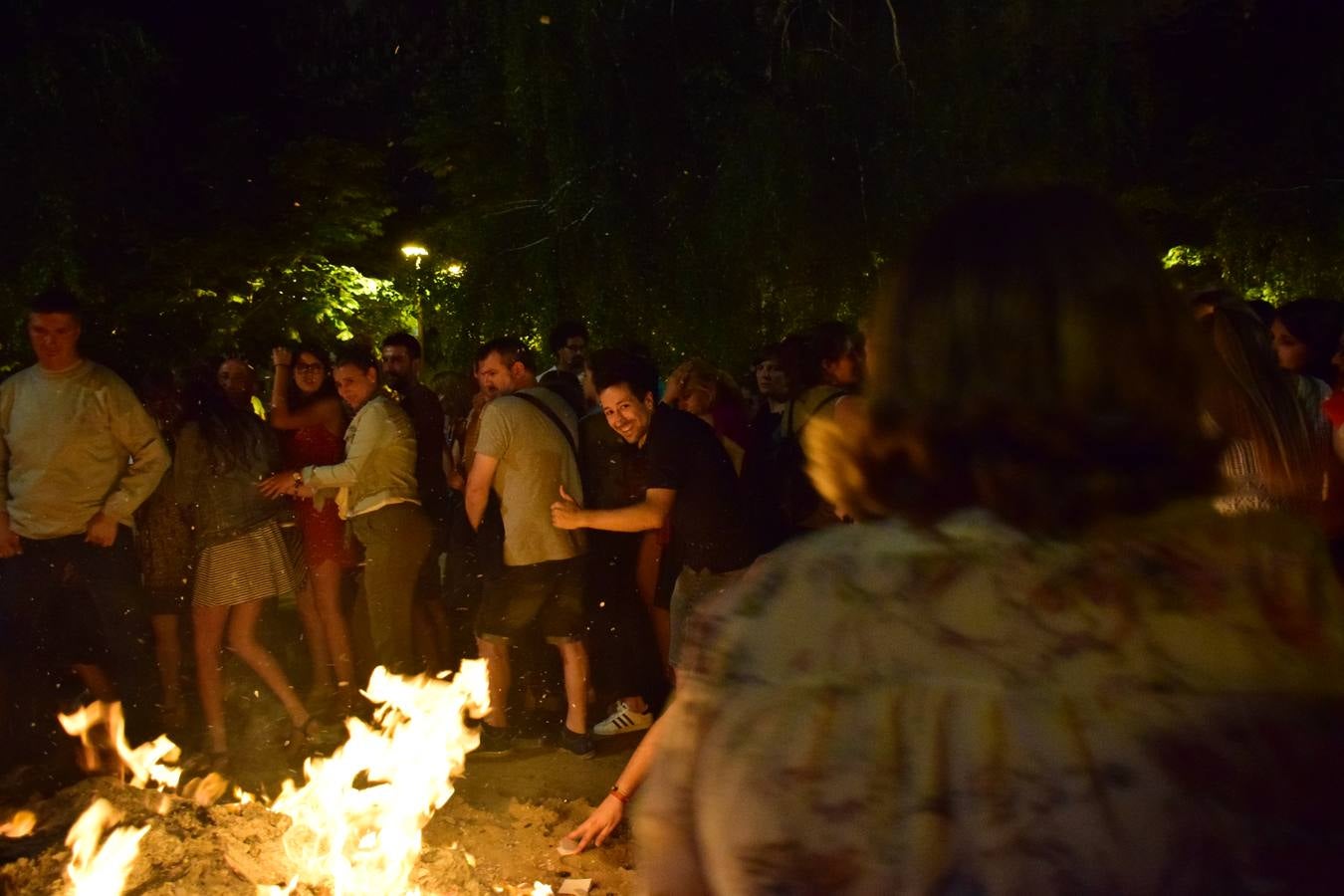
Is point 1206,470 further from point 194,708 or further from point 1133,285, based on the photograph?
point 194,708

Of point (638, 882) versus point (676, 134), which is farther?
point (676, 134)

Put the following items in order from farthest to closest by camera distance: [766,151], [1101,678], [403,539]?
[766,151], [403,539], [1101,678]

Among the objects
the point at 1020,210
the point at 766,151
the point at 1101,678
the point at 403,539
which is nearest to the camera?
the point at 1101,678

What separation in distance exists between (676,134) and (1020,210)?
7875 millimetres

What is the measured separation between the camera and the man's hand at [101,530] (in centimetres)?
579

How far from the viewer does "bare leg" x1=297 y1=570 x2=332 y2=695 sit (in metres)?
6.99

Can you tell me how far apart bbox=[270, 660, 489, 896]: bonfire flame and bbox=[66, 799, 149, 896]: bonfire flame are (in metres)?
0.54

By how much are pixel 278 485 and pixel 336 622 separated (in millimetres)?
1004

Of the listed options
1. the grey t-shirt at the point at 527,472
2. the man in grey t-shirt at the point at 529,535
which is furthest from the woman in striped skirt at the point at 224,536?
the grey t-shirt at the point at 527,472

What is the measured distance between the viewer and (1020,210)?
137 centimetres

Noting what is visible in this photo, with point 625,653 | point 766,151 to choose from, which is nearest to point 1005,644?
point 625,653

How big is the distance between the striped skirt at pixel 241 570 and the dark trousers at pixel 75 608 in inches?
12.8

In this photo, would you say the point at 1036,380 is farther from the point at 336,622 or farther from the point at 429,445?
the point at 336,622

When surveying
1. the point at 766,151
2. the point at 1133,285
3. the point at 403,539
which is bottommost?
the point at 403,539
